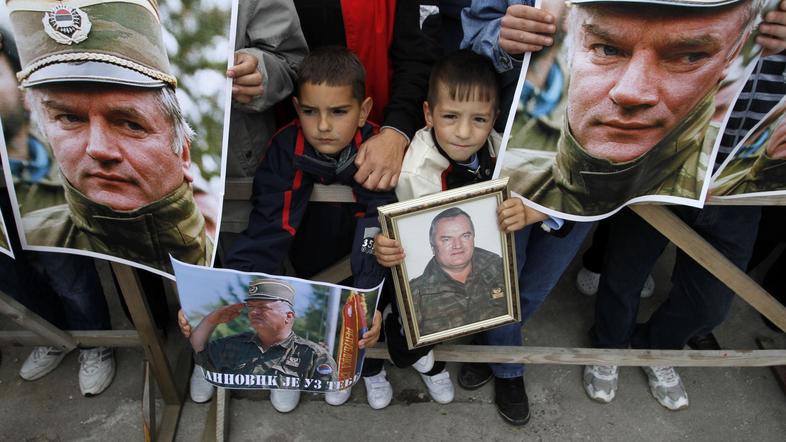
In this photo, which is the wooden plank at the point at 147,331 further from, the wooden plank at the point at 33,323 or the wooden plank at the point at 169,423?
the wooden plank at the point at 33,323

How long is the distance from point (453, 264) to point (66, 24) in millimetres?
1175

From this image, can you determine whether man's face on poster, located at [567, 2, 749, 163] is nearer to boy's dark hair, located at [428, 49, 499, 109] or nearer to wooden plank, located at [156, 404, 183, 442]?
boy's dark hair, located at [428, 49, 499, 109]

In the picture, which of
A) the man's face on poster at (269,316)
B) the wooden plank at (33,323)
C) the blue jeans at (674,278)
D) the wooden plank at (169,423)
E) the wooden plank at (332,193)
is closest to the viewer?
the man's face on poster at (269,316)

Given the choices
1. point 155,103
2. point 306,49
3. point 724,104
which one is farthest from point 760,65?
point 155,103

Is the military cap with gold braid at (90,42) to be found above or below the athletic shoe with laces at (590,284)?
above

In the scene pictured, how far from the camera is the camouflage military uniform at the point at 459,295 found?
175 cm

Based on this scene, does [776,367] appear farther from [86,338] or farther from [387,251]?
[86,338]

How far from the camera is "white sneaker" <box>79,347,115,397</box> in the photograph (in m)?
2.52

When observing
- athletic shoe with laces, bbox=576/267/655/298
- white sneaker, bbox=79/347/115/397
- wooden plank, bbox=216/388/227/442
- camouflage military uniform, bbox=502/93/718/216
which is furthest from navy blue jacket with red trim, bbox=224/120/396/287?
athletic shoe with laces, bbox=576/267/655/298

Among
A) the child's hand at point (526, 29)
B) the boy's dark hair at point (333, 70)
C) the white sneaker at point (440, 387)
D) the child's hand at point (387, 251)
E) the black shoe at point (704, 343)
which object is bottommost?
the white sneaker at point (440, 387)

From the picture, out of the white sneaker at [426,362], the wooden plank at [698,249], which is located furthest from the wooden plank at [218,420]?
the wooden plank at [698,249]

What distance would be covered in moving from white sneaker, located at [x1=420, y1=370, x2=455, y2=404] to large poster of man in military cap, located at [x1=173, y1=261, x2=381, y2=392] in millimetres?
718

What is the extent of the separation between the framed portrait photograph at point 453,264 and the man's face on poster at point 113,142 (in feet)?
2.00

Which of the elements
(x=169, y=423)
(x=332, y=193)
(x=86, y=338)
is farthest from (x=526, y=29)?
(x=169, y=423)
